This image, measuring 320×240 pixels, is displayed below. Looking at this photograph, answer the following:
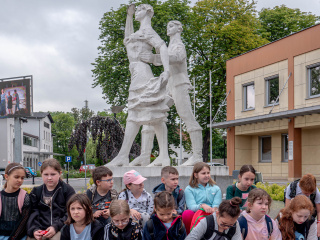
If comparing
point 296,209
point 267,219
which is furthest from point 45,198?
point 296,209

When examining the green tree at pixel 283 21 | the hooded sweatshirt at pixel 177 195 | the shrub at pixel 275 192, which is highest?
the green tree at pixel 283 21

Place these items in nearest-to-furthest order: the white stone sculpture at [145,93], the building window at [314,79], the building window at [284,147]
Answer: the white stone sculpture at [145,93]
the building window at [314,79]
the building window at [284,147]

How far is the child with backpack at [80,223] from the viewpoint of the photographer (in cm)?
492

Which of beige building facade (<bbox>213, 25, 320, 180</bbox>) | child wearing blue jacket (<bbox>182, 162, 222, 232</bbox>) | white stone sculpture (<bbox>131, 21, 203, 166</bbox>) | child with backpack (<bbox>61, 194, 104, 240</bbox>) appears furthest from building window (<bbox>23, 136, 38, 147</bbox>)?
child with backpack (<bbox>61, 194, 104, 240</bbox>)

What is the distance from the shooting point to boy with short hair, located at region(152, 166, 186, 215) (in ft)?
19.4

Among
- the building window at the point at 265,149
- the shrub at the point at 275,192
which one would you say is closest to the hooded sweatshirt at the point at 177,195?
the shrub at the point at 275,192

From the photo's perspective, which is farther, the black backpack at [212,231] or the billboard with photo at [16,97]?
the billboard with photo at [16,97]

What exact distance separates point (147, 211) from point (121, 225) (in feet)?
3.38

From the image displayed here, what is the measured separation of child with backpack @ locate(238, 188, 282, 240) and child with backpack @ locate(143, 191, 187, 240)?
708mm

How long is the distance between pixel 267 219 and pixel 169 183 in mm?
1336

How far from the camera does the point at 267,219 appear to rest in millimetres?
5180

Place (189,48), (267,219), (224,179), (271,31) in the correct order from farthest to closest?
(271,31) < (189,48) < (224,179) < (267,219)

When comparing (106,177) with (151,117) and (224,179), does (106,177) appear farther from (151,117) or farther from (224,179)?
(224,179)

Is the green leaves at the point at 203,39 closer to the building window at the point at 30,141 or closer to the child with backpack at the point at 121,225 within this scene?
the child with backpack at the point at 121,225
